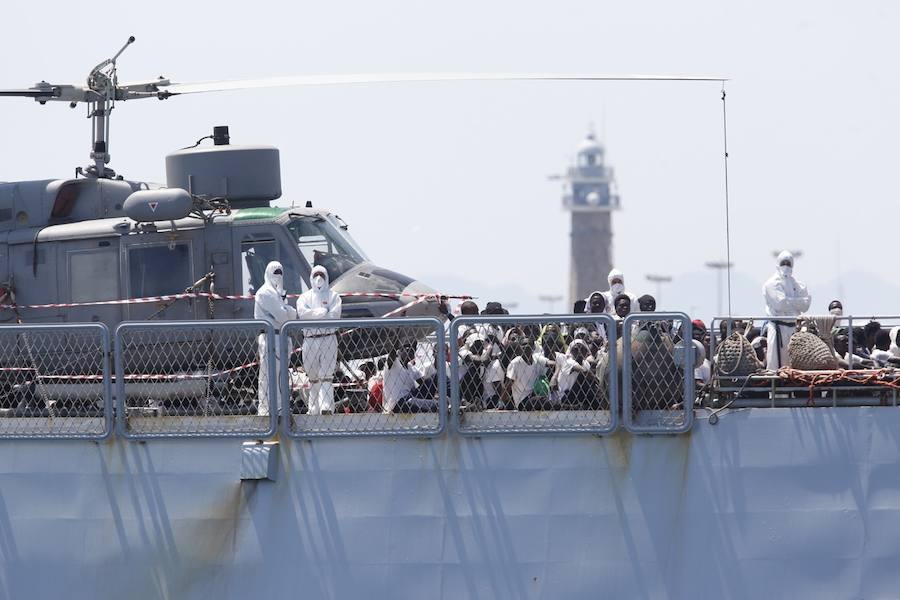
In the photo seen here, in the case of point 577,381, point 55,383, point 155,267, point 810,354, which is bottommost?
point 55,383

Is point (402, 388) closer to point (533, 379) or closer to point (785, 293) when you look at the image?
point (533, 379)

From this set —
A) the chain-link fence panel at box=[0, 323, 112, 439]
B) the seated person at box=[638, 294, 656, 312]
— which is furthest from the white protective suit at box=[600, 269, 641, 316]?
the chain-link fence panel at box=[0, 323, 112, 439]

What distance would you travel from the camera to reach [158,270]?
56.2 ft

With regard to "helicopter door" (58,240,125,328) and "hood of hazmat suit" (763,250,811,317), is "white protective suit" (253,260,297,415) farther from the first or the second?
"hood of hazmat suit" (763,250,811,317)

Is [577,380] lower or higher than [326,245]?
lower

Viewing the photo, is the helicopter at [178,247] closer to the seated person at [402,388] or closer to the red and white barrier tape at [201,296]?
the red and white barrier tape at [201,296]

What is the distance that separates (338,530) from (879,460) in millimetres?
5093

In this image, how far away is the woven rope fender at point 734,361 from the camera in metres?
13.5

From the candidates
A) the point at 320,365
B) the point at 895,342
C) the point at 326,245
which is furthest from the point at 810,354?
the point at 326,245

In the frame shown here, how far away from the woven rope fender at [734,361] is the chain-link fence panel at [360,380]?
8.59ft

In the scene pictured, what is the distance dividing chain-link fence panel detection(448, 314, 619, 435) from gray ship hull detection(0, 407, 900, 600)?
193 millimetres

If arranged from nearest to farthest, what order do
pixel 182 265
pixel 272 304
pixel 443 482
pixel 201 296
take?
pixel 443 482
pixel 272 304
pixel 201 296
pixel 182 265

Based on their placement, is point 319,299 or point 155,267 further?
point 155,267

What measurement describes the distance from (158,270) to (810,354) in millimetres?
7762
